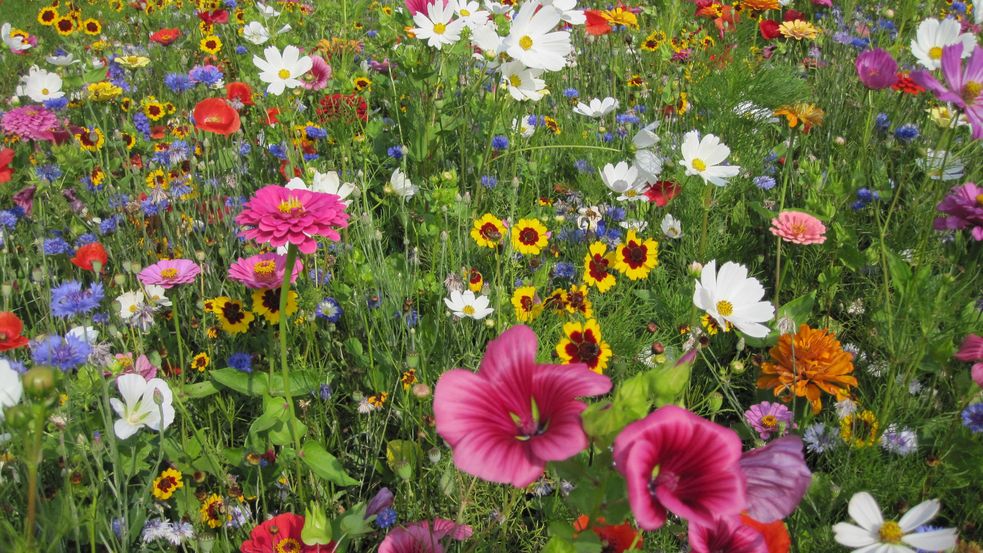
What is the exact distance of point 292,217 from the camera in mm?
1146

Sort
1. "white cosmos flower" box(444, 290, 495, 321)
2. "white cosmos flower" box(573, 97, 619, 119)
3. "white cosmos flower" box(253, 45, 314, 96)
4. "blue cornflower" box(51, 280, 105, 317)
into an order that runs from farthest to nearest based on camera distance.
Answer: "white cosmos flower" box(573, 97, 619, 119) < "white cosmos flower" box(253, 45, 314, 96) < "white cosmos flower" box(444, 290, 495, 321) < "blue cornflower" box(51, 280, 105, 317)

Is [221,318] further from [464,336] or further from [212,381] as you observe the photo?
[464,336]

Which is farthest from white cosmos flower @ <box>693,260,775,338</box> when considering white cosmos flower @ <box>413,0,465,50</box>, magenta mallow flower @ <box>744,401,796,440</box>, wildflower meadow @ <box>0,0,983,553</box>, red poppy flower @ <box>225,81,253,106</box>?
red poppy flower @ <box>225,81,253,106</box>

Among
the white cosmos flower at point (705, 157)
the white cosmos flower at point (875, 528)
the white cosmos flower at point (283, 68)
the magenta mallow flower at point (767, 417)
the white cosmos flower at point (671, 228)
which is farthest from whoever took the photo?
the white cosmos flower at point (283, 68)

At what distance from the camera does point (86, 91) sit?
2.53 metres

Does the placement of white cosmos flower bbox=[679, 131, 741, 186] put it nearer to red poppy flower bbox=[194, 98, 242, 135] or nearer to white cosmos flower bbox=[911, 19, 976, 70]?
white cosmos flower bbox=[911, 19, 976, 70]

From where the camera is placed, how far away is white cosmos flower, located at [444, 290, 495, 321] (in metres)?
1.62

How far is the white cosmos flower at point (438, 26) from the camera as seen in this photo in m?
2.16

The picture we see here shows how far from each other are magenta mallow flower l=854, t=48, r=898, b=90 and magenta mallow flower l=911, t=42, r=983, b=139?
0.36 m

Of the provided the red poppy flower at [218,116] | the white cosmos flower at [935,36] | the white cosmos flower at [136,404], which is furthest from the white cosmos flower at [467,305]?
the white cosmos flower at [935,36]

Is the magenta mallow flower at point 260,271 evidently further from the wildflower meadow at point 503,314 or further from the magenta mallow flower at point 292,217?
the magenta mallow flower at point 292,217

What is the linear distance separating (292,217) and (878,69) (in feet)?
5.35

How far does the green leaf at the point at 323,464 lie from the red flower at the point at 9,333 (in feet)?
1.98

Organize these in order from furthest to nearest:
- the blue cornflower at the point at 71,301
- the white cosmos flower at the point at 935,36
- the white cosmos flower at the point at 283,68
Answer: the white cosmos flower at the point at 283,68
the white cosmos flower at the point at 935,36
the blue cornflower at the point at 71,301
